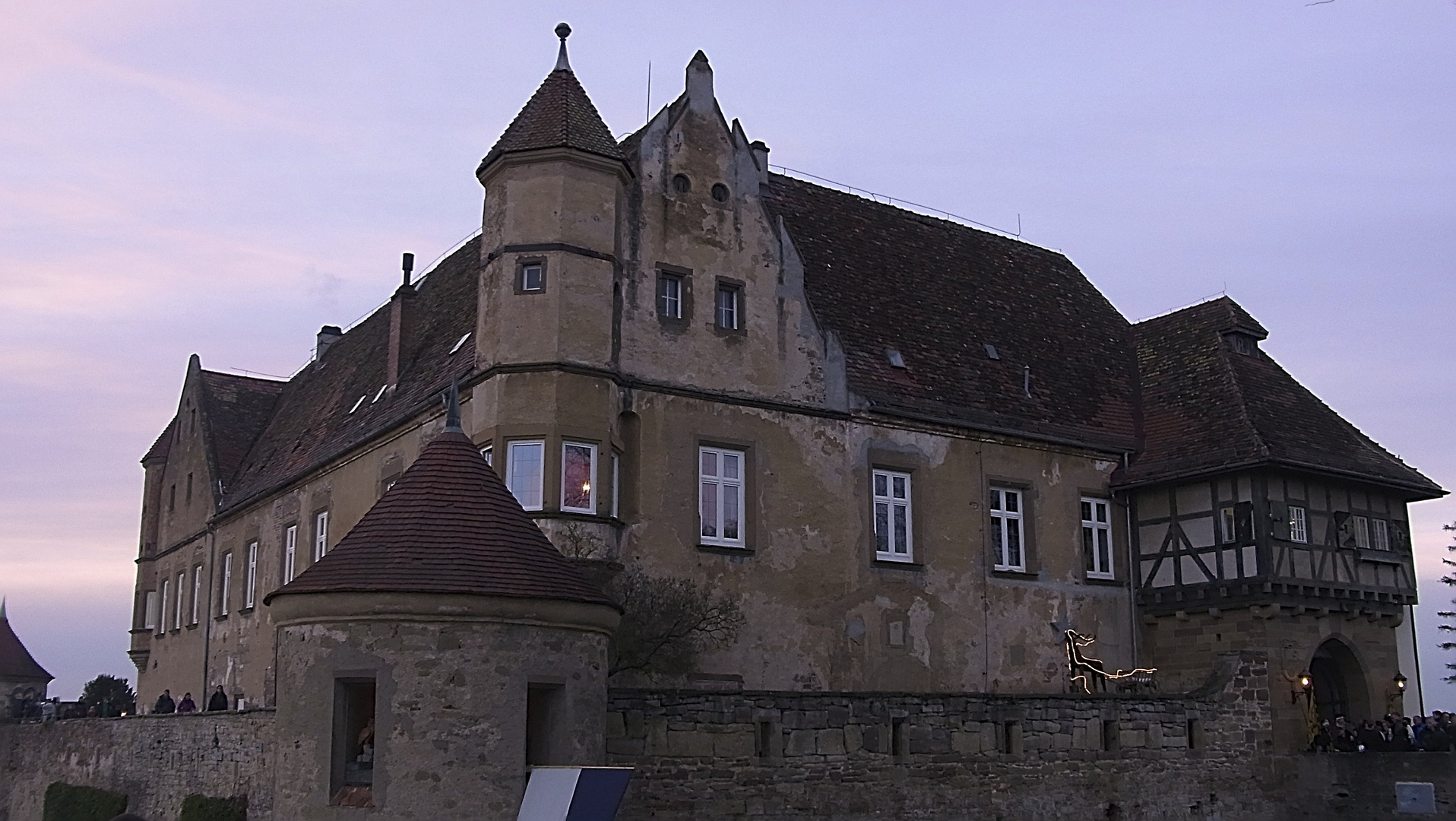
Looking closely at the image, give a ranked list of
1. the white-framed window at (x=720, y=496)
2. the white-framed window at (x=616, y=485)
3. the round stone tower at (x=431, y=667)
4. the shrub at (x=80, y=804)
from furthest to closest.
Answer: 1. the shrub at (x=80, y=804)
2. the white-framed window at (x=720, y=496)
3. the white-framed window at (x=616, y=485)
4. the round stone tower at (x=431, y=667)

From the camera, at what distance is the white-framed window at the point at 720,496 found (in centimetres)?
2369

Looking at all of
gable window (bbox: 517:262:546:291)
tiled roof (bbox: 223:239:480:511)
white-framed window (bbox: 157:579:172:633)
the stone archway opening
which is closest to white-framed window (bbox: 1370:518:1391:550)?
the stone archway opening

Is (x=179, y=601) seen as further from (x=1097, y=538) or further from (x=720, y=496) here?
(x=1097, y=538)

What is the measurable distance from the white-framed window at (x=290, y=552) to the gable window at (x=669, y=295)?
11.4 metres

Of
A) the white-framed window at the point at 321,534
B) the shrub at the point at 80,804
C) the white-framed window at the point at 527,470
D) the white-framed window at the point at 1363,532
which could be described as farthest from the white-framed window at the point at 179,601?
the white-framed window at the point at 1363,532

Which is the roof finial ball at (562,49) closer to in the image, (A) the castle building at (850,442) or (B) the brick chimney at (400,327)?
(A) the castle building at (850,442)

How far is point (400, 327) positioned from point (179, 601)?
1459 cm

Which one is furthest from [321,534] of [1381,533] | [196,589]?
[1381,533]

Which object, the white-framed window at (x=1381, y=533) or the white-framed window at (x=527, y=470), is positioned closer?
the white-framed window at (x=527, y=470)

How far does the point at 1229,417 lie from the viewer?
91.6 ft

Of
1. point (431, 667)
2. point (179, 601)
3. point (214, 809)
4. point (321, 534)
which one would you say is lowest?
point (214, 809)

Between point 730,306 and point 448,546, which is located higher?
point 730,306

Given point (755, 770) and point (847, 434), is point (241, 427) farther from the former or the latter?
point (755, 770)

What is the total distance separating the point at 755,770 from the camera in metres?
18.9
